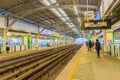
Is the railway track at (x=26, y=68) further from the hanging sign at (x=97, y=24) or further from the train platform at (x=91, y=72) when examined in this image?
the hanging sign at (x=97, y=24)

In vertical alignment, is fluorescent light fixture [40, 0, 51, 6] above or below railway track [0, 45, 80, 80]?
above

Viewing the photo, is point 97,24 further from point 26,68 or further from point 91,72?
→ point 26,68

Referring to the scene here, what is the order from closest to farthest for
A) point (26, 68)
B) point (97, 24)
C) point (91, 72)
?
1. point (91, 72)
2. point (26, 68)
3. point (97, 24)

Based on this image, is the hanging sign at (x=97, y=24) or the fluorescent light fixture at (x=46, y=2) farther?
the fluorescent light fixture at (x=46, y=2)

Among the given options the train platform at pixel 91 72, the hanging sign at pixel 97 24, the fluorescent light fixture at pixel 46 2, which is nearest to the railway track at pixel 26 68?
the train platform at pixel 91 72

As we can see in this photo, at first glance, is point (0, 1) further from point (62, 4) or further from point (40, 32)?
point (40, 32)

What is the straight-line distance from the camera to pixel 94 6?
23.3m

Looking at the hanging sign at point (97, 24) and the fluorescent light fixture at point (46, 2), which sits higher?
the fluorescent light fixture at point (46, 2)

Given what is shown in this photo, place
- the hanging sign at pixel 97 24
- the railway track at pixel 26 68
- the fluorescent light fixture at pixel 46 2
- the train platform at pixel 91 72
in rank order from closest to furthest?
the train platform at pixel 91 72 → the railway track at pixel 26 68 → the hanging sign at pixel 97 24 → the fluorescent light fixture at pixel 46 2

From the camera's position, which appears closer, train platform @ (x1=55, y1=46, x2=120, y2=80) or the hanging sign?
train platform @ (x1=55, y1=46, x2=120, y2=80)

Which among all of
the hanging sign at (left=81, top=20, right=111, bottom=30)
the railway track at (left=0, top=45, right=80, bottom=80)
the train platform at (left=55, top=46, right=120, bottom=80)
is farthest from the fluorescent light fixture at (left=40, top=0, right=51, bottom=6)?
the train platform at (left=55, top=46, right=120, bottom=80)

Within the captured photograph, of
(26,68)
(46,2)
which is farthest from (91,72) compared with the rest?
(46,2)

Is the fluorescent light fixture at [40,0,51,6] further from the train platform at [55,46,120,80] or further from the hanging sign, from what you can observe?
the train platform at [55,46,120,80]

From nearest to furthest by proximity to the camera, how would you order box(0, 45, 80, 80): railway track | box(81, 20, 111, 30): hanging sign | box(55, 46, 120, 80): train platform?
box(55, 46, 120, 80): train platform, box(0, 45, 80, 80): railway track, box(81, 20, 111, 30): hanging sign
